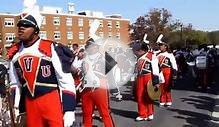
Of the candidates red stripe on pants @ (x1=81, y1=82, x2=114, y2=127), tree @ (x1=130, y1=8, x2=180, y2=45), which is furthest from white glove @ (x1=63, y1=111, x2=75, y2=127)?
tree @ (x1=130, y1=8, x2=180, y2=45)

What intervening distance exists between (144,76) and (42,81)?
580 centimetres

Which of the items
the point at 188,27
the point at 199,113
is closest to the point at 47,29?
the point at 188,27

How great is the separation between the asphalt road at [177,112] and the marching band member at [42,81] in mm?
2669

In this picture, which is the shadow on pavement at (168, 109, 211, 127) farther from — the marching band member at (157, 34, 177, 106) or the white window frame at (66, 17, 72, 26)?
the white window frame at (66, 17, 72, 26)

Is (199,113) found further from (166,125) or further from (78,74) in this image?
(78,74)

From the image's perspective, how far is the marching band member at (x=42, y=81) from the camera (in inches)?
197

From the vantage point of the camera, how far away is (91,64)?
899cm

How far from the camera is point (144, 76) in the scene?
10664 millimetres

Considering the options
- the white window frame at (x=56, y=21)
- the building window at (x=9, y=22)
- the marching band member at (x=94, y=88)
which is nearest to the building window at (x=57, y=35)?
the white window frame at (x=56, y=21)

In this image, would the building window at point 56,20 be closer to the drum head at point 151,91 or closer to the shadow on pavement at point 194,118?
the shadow on pavement at point 194,118

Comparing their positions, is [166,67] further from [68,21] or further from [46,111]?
[68,21]

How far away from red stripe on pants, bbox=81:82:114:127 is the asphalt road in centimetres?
21

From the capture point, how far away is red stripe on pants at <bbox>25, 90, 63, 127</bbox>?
4988mm

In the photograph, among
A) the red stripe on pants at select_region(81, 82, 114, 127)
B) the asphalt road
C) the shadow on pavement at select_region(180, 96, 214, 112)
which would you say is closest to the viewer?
the red stripe on pants at select_region(81, 82, 114, 127)
